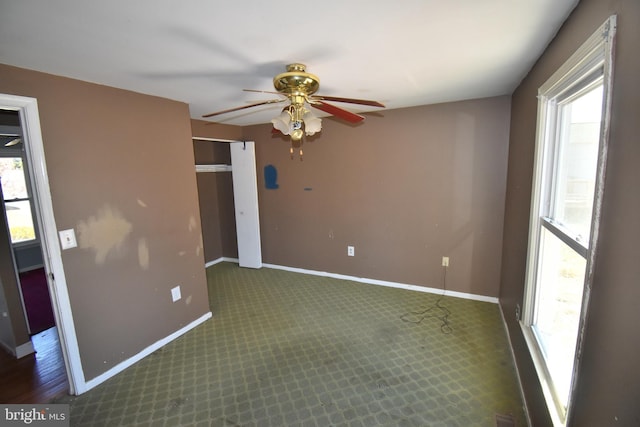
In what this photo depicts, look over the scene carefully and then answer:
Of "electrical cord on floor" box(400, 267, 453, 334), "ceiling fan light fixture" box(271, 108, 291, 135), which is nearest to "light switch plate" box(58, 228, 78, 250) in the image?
"ceiling fan light fixture" box(271, 108, 291, 135)

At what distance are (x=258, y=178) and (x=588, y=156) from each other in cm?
384

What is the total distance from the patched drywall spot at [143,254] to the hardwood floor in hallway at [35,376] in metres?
1.01

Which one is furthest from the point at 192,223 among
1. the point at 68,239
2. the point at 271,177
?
the point at 271,177

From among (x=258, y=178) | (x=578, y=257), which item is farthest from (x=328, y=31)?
(x=258, y=178)

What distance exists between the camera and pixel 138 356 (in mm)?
2428

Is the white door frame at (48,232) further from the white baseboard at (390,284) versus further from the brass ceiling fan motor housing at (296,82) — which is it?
the white baseboard at (390,284)

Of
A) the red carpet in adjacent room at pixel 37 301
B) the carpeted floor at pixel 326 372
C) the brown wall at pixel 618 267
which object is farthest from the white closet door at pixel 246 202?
the brown wall at pixel 618 267

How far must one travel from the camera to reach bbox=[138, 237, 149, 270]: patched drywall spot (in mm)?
2443

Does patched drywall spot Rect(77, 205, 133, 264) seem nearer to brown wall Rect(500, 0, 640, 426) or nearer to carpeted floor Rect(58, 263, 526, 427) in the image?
carpeted floor Rect(58, 263, 526, 427)

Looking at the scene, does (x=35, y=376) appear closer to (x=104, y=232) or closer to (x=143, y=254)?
(x=143, y=254)

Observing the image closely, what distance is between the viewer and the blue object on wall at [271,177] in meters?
4.27

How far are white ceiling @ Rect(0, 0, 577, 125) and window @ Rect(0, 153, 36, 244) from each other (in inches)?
170

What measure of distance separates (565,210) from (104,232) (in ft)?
10.3

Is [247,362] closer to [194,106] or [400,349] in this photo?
[400,349]
